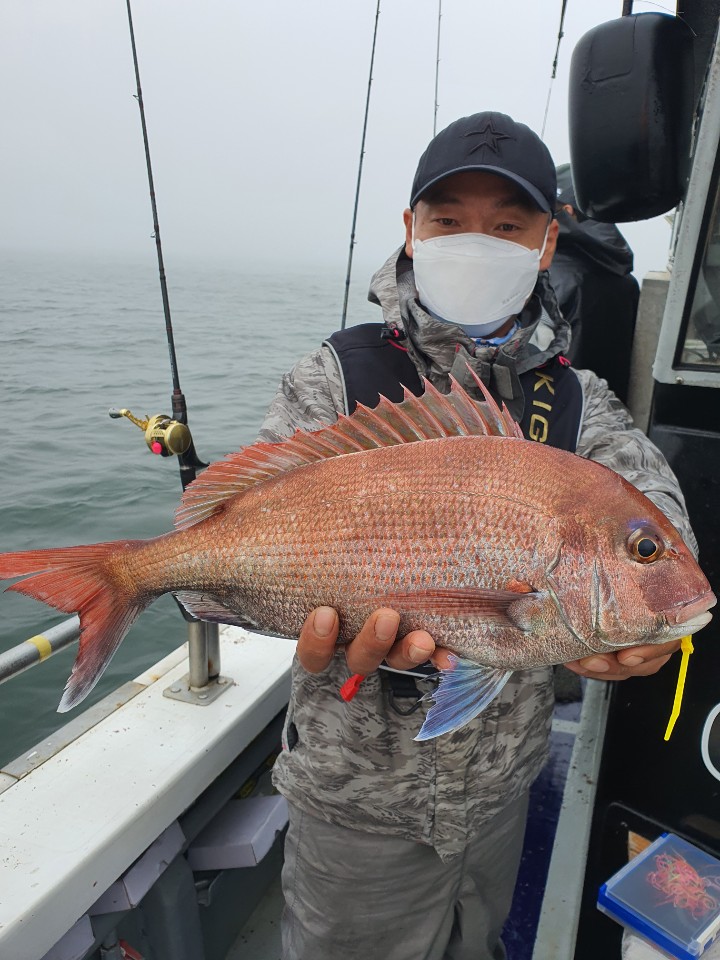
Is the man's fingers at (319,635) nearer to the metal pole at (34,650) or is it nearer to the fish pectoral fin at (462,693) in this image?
the fish pectoral fin at (462,693)

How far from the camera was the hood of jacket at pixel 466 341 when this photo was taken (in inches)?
76.4

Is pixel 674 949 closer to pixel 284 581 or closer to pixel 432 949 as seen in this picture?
pixel 432 949

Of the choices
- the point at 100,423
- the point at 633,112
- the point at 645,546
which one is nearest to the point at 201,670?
the point at 645,546

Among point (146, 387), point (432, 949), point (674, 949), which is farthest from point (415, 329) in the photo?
point (146, 387)

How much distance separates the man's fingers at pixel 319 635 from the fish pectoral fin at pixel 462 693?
26 centimetres

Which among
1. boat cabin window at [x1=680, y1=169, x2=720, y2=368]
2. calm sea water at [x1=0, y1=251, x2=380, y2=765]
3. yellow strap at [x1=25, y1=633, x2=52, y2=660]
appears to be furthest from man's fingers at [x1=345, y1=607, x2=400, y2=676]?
calm sea water at [x1=0, y1=251, x2=380, y2=765]

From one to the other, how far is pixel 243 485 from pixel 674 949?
6.26 feet

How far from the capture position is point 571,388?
2.05 meters

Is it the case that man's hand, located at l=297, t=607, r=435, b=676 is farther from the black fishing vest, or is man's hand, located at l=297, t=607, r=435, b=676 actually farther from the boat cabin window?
the boat cabin window

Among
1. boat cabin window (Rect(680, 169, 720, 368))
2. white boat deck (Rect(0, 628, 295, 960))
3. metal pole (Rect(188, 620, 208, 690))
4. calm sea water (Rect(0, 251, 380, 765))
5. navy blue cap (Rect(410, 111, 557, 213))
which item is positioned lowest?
calm sea water (Rect(0, 251, 380, 765))

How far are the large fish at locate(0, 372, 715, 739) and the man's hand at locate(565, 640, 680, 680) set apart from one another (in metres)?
0.11

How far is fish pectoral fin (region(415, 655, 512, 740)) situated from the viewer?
1.45m

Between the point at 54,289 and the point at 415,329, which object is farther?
the point at 54,289

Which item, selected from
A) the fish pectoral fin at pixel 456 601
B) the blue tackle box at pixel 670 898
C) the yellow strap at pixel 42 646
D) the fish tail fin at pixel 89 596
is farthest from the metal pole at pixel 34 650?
the blue tackle box at pixel 670 898
